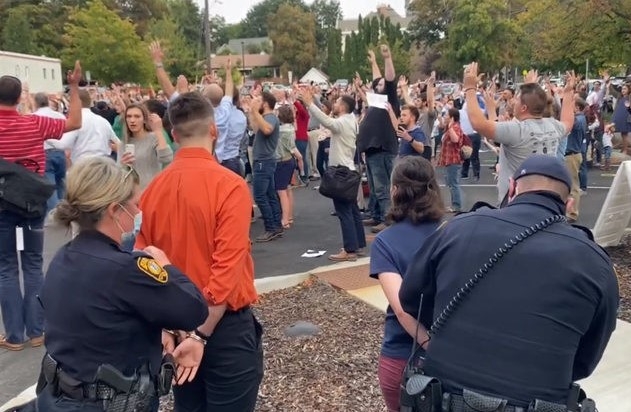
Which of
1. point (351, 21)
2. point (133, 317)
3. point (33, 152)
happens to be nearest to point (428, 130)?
point (33, 152)

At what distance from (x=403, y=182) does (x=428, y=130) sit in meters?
8.69

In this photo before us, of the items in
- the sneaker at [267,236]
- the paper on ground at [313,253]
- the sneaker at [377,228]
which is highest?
the sneaker at [377,228]

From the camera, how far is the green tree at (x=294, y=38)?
8756 cm

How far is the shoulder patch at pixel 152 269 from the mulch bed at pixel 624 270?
4459 mm

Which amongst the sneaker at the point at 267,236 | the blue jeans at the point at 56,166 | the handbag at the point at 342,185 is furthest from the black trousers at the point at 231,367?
the blue jeans at the point at 56,166

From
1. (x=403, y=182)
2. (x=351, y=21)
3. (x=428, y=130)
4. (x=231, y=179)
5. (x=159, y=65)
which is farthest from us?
(x=351, y=21)

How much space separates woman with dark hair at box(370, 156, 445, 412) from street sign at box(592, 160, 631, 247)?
4326mm

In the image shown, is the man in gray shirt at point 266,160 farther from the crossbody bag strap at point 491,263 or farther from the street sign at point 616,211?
the crossbody bag strap at point 491,263

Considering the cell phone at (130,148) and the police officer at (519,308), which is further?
the cell phone at (130,148)

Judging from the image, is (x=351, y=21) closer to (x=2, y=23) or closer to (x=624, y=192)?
(x=2, y=23)

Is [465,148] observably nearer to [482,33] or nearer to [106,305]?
[106,305]

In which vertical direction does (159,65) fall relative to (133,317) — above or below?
above

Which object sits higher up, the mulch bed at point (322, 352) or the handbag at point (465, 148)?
the handbag at point (465, 148)

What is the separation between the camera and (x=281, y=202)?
9727 millimetres
